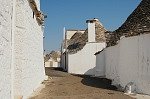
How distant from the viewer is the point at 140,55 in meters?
15.9

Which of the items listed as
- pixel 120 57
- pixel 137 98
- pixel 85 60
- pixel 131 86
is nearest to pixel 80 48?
pixel 85 60

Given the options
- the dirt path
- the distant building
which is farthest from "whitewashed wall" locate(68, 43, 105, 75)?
the distant building

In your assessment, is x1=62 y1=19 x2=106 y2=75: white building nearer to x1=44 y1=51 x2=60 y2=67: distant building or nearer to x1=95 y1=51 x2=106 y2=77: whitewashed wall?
x1=95 y1=51 x2=106 y2=77: whitewashed wall

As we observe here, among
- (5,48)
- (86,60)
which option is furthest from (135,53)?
(86,60)

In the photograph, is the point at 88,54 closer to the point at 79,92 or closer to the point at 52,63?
the point at 79,92

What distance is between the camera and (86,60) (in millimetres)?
36906

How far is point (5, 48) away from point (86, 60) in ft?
94.3

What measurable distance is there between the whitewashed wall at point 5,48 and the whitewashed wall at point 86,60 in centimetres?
2725

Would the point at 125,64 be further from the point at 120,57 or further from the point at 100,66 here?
the point at 100,66

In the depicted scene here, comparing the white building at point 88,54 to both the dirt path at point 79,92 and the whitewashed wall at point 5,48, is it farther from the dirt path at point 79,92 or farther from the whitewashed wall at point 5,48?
the whitewashed wall at point 5,48

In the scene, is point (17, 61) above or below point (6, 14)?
below

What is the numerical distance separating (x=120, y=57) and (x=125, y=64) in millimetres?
1240

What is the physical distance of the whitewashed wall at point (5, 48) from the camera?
7770 millimetres

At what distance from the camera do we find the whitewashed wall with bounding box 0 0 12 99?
306 inches
